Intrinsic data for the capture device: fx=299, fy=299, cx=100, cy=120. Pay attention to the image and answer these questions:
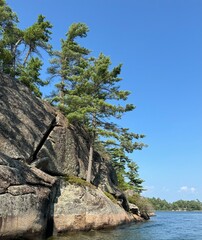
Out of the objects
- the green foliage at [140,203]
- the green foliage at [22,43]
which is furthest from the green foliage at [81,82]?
the green foliage at [140,203]

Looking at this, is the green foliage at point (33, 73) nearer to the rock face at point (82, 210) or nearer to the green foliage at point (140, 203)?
the rock face at point (82, 210)

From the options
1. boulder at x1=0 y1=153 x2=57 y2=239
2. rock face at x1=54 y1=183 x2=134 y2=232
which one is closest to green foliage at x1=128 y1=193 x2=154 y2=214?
rock face at x1=54 y1=183 x2=134 y2=232

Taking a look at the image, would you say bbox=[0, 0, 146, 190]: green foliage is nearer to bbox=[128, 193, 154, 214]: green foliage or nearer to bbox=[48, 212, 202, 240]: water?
bbox=[48, 212, 202, 240]: water

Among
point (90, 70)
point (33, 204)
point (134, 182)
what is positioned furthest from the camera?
point (134, 182)

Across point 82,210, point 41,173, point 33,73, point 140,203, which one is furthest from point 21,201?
point 140,203

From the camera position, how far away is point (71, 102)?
2906 cm

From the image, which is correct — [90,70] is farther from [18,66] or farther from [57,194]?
[57,194]

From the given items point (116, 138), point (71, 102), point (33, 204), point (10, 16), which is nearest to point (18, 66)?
point (10, 16)

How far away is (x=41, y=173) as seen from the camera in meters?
18.7

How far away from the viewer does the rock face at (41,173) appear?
15297mm

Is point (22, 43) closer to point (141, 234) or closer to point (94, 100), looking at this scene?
point (94, 100)

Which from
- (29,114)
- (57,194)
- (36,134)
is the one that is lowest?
(57,194)

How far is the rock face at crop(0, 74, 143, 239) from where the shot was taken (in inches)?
602

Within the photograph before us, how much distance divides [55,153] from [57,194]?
16.8ft
